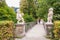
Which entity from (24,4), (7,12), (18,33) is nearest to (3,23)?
(18,33)

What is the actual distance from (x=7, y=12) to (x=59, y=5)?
4701 millimetres

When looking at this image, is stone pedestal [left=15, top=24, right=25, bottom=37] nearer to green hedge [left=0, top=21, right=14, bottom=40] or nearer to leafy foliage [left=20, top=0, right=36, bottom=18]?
green hedge [left=0, top=21, right=14, bottom=40]

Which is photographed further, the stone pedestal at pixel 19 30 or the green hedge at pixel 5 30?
the stone pedestal at pixel 19 30

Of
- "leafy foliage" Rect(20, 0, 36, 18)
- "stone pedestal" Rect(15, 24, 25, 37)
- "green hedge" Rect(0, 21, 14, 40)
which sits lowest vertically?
"stone pedestal" Rect(15, 24, 25, 37)

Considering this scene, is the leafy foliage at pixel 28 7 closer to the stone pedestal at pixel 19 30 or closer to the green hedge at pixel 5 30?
the stone pedestal at pixel 19 30

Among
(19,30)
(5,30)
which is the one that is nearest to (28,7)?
(19,30)

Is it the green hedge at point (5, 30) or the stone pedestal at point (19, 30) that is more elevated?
the green hedge at point (5, 30)

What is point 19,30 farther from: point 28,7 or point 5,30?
point 28,7

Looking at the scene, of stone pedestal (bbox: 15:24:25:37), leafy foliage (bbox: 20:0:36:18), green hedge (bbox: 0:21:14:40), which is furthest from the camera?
leafy foliage (bbox: 20:0:36:18)

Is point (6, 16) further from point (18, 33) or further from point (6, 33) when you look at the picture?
point (6, 33)

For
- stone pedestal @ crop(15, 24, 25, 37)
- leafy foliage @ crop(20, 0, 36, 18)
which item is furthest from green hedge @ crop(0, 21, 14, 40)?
leafy foliage @ crop(20, 0, 36, 18)

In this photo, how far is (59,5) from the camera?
1772 centimetres

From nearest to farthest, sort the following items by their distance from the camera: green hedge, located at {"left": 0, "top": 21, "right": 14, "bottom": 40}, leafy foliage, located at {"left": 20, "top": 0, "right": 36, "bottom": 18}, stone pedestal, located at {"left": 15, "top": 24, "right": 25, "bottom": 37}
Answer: green hedge, located at {"left": 0, "top": 21, "right": 14, "bottom": 40}, stone pedestal, located at {"left": 15, "top": 24, "right": 25, "bottom": 37}, leafy foliage, located at {"left": 20, "top": 0, "right": 36, "bottom": 18}

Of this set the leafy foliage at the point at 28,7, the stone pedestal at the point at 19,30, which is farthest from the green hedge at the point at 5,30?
the leafy foliage at the point at 28,7
